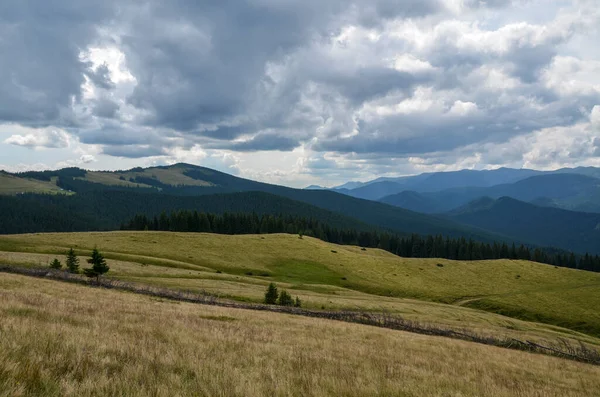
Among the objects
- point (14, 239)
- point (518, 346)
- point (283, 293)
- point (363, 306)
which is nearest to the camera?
point (518, 346)

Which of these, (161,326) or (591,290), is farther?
(591,290)

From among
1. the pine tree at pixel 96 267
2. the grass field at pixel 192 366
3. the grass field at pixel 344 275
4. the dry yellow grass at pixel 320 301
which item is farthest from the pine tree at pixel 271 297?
the grass field at pixel 192 366

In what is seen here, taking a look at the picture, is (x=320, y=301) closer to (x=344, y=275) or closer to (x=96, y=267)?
(x=96, y=267)

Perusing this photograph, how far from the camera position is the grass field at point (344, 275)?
59594 millimetres

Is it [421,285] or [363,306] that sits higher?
[363,306]

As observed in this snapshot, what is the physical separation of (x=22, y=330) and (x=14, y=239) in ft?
293

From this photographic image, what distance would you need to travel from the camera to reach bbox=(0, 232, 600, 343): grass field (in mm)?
59594

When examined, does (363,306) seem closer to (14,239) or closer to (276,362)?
(276,362)

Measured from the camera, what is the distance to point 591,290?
290ft

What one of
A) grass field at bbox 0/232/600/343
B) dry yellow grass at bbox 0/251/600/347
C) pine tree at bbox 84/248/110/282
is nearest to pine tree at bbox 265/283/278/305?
dry yellow grass at bbox 0/251/600/347

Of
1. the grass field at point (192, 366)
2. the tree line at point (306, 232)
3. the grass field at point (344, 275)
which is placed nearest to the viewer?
the grass field at point (192, 366)

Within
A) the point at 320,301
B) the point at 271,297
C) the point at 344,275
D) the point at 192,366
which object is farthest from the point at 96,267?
the point at 344,275

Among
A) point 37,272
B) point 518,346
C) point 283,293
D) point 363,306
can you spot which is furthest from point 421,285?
point 37,272

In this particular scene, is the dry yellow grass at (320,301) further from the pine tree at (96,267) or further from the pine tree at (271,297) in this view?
the pine tree at (96,267)
